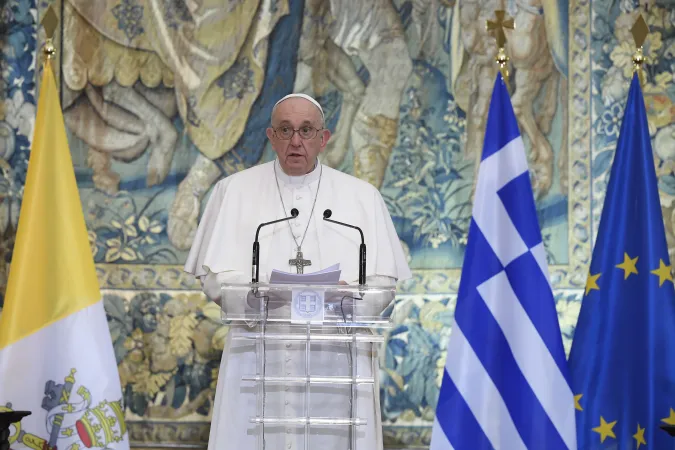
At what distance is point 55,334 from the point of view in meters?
4.43

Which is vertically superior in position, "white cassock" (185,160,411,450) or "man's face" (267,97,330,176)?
"man's face" (267,97,330,176)

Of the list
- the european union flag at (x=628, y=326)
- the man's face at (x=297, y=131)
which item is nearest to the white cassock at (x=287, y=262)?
the man's face at (x=297, y=131)

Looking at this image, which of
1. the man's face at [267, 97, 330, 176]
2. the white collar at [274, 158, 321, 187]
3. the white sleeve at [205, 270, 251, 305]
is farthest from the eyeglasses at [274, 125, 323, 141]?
the white sleeve at [205, 270, 251, 305]

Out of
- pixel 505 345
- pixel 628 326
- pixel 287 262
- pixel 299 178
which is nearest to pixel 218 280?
pixel 287 262

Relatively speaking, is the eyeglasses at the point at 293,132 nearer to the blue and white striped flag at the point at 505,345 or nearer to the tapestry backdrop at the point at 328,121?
the blue and white striped flag at the point at 505,345

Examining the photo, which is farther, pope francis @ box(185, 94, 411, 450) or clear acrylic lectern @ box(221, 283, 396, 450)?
pope francis @ box(185, 94, 411, 450)

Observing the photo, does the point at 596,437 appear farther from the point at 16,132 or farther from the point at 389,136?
the point at 16,132

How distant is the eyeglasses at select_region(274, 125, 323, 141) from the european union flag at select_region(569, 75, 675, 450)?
1518 mm

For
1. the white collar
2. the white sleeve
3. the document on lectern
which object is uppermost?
the white collar

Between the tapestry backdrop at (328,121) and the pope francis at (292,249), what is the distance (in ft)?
5.50

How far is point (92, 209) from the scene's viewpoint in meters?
6.39

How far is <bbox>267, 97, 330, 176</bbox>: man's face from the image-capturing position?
4461 millimetres

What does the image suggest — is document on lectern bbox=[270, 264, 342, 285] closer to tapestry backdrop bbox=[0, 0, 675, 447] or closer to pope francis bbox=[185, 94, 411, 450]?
pope francis bbox=[185, 94, 411, 450]

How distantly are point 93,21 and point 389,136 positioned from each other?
2133mm
